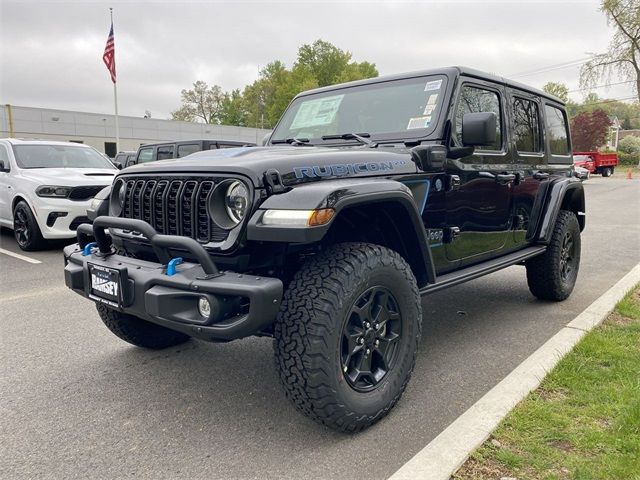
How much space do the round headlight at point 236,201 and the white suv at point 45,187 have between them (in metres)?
5.52

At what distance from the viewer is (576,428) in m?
2.48

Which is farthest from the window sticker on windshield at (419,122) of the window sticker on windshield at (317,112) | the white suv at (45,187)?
the white suv at (45,187)

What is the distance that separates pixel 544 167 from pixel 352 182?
2824 millimetres

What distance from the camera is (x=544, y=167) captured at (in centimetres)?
459

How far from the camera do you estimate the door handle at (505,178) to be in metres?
3.77

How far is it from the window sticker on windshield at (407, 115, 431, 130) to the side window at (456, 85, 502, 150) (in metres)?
0.22

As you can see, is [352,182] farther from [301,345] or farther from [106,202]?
[106,202]

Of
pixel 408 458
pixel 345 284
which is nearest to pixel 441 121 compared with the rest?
pixel 345 284

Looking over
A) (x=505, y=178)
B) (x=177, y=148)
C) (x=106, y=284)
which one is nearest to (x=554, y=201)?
(x=505, y=178)

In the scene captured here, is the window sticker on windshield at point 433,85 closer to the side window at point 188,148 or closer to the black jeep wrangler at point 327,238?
the black jeep wrangler at point 327,238

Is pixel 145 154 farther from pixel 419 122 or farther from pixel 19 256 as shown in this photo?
pixel 419 122

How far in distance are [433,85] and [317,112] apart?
93 cm

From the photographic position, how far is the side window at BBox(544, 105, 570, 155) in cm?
483

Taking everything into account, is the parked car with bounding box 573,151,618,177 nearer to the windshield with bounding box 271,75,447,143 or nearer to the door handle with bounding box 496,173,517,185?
the door handle with bounding box 496,173,517,185
